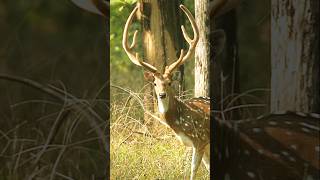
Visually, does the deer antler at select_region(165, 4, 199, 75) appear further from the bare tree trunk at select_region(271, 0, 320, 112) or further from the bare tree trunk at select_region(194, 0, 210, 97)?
Result: the bare tree trunk at select_region(271, 0, 320, 112)

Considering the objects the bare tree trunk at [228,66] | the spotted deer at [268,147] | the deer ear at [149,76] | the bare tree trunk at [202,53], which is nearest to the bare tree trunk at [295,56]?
the spotted deer at [268,147]

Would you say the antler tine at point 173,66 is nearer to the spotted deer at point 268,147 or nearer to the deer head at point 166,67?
the deer head at point 166,67

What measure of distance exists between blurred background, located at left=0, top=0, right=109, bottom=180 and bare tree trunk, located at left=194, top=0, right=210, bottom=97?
513mm

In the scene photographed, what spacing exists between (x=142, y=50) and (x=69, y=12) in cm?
46

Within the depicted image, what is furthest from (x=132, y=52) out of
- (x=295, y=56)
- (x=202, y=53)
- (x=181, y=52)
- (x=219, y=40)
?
(x=295, y=56)

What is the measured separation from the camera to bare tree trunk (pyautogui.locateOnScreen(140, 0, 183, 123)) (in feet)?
11.6

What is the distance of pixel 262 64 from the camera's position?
3.18 m

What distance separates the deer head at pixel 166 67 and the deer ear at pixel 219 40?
0.56 feet

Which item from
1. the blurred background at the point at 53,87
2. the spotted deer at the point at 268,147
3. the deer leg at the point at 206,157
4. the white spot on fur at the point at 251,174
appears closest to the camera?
the spotted deer at the point at 268,147

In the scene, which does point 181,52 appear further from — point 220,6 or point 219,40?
point 220,6

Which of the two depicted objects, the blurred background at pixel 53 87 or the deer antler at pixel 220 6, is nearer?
the deer antler at pixel 220 6

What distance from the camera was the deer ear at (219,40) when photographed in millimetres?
3264

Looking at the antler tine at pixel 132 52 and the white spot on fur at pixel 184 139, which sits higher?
the antler tine at pixel 132 52

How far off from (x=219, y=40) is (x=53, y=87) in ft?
2.99
